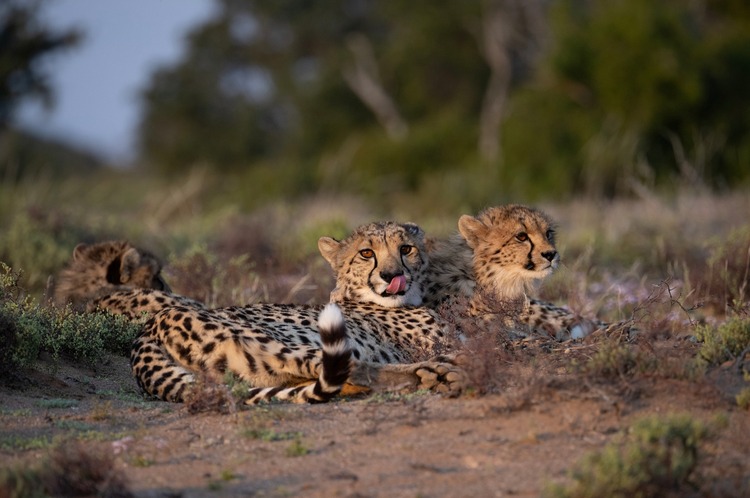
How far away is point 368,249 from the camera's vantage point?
17.5 ft

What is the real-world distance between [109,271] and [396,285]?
190 centimetres

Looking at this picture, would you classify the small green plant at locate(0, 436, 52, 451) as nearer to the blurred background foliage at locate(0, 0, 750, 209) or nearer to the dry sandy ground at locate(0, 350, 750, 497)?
the dry sandy ground at locate(0, 350, 750, 497)

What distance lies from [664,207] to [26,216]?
554 centimetres

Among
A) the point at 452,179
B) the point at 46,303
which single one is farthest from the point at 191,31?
the point at 46,303

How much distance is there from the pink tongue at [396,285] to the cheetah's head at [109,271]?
1697 millimetres

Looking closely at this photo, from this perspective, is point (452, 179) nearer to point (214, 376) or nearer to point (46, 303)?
point (46, 303)

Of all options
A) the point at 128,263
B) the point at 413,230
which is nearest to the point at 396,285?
the point at 413,230

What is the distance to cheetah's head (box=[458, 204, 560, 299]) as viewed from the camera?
18.4 feet

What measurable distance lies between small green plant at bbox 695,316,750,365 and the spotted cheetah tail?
4.51 feet

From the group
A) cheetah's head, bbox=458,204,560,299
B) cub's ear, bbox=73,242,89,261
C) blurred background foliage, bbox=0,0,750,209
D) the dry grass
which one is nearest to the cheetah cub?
cheetah's head, bbox=458,204,560,299

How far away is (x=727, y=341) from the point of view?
14.6 feet

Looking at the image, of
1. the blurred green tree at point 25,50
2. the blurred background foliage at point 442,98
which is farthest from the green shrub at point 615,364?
the blurred green tree at point 25,50

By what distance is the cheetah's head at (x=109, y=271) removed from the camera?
6254mm

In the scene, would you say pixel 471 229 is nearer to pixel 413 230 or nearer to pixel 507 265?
pixel 507 265
